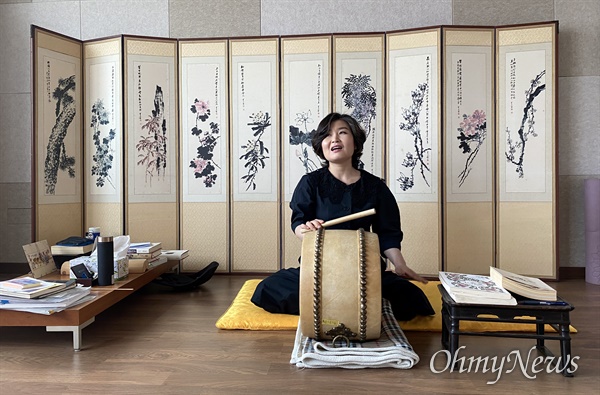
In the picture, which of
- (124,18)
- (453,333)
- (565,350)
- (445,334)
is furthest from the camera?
(124,18)

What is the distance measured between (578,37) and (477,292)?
3.09 m


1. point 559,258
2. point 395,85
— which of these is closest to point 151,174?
point 395,85

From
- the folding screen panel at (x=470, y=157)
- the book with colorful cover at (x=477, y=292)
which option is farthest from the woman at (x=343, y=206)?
the folding screen panel at (x=470, y=157)

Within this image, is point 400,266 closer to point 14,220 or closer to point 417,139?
point 417,139

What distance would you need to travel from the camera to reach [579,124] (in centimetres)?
400

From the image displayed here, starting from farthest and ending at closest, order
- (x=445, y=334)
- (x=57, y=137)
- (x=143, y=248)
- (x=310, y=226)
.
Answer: (x=57, y=137)
(x=143, y=248)
(x=310, y=226)
(x=445, y=334)

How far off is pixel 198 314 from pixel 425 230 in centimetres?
193

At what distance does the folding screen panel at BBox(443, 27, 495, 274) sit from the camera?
150 inches

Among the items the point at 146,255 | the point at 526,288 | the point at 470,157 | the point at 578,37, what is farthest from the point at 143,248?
the point at 578,37

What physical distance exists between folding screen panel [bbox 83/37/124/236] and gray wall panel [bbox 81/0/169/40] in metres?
0.41

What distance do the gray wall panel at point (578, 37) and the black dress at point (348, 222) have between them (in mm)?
2384

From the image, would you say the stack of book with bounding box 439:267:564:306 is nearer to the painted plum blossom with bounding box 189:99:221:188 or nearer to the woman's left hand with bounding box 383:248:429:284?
the woman's left hand with bounding box 383:248:429:284

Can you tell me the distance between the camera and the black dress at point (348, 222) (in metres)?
2.64

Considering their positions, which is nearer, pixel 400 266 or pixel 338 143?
Answer: pixel 400 266
